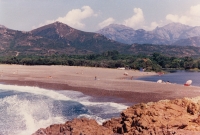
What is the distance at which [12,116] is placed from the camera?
21109mm

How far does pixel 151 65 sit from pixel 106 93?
193 feet

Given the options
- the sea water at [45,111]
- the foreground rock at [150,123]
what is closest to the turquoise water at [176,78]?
the sea water at [45,111]

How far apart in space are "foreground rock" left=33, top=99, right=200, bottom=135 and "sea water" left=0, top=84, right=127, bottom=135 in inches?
177

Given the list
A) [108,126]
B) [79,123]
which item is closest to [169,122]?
[108,126]

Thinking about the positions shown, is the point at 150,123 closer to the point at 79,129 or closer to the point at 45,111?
the point at 79,129

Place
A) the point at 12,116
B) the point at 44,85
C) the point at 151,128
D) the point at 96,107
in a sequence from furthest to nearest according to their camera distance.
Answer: the point at 44,85 < the point at 96,107 < the point at 12,116 < the point at 151,128

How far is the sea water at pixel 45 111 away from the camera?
1834cm

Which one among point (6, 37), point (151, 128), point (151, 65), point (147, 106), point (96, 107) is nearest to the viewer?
point (151, 128)

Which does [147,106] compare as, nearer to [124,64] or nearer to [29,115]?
[29,115]

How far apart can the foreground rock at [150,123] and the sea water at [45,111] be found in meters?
4.50

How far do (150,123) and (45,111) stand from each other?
1265 cm

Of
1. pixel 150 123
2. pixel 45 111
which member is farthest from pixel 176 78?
pixel 150 123

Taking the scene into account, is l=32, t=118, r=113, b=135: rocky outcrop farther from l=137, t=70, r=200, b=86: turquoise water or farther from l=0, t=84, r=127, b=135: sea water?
l=137, t=70, r=200, b=86: turquoise water

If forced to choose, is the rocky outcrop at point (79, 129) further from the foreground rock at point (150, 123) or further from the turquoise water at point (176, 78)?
the turquoise water at point (176, 78)
